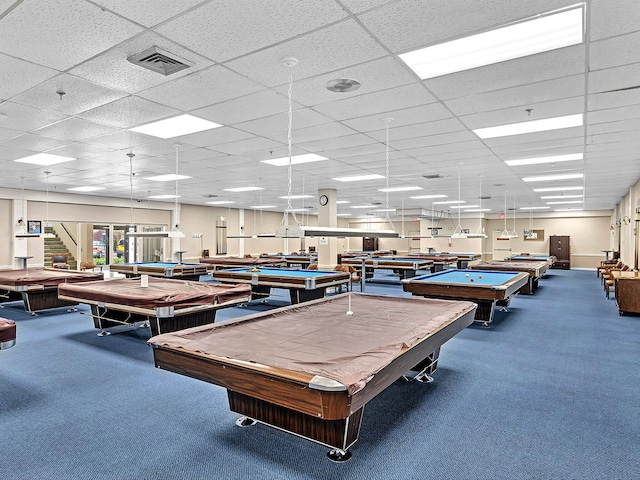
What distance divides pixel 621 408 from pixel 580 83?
8.95ft

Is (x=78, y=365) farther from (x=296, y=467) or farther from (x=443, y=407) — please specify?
(x=443, y=407)

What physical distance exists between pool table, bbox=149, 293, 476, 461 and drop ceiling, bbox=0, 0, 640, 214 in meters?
2.03

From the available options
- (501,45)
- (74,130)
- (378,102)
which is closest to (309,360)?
(501,45)

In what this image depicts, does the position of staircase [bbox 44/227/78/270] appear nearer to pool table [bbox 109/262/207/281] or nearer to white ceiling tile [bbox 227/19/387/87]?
pool table [bbox 109/262/207/281]

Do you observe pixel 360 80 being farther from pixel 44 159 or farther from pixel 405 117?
pixel 44 159

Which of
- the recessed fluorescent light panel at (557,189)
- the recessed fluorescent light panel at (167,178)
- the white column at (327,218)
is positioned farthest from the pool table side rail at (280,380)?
the recessed fluorescent light panel at (557,189)

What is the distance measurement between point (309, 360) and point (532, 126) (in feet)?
14.1

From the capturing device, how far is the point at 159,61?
3.03 m

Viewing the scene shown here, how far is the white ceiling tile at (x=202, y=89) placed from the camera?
132 inches

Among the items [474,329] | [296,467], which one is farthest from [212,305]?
[474,329]

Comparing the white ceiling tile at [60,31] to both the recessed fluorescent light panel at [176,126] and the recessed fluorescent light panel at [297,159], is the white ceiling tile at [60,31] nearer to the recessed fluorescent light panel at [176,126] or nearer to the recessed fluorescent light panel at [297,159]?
the recessed fluorescent light panel at [176,126]

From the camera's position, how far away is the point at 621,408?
3.14 m

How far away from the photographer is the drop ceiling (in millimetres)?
2434

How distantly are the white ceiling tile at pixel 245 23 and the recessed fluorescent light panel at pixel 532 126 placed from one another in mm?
3231
